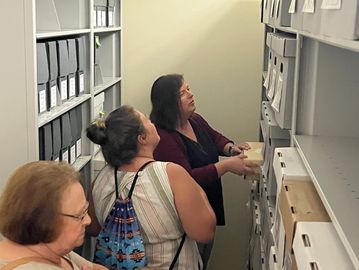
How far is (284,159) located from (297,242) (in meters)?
0.53

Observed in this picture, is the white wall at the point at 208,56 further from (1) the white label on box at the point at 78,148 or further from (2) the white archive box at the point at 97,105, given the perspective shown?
(1) the white label on box at the point at 78,148

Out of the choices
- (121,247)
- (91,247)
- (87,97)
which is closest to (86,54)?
(87,97)

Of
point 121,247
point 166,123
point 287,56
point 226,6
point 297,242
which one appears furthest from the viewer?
point 226,6

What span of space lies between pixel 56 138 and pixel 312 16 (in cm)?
144

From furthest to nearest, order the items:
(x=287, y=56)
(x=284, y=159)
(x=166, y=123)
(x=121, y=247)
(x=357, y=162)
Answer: (x=166, y=123) < (x=121, y=247) < (x=287, y=56) < (x=284, y=159) < (x=357, y=162)

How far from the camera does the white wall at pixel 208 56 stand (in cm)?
397

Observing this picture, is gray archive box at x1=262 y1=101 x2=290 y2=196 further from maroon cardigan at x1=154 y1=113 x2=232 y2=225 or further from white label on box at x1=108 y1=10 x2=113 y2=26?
white label on box at x1=108 y1=10 x2=113 y2=26

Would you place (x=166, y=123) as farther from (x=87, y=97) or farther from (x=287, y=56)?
(x=287, y=56)

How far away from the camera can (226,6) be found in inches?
155

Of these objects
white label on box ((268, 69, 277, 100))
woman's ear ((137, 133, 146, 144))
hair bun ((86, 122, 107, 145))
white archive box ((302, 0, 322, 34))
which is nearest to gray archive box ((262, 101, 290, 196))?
white label on box ((268, 69, 277, 100))

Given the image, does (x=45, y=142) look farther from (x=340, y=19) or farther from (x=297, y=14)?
(x=340, y=19)

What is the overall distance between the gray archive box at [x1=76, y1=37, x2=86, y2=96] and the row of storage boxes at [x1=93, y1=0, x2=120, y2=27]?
41 cm

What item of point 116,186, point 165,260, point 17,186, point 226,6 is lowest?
point 165,260

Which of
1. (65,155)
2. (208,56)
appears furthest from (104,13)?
(65,155)
